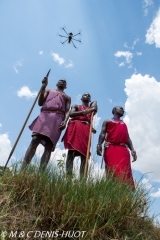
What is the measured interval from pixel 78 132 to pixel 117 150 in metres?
0.76

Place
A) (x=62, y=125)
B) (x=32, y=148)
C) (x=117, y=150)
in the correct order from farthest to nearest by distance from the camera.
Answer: (x=117, y=150)
(x=62, y=125)
(x=32, y=148)

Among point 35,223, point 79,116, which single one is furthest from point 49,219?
point 79,116

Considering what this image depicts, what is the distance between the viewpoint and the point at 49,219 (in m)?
2.93

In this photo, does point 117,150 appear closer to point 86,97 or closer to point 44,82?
point 86,97

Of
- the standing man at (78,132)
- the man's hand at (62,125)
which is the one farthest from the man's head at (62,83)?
the man's hand at (62,125)

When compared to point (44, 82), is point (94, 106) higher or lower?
lower

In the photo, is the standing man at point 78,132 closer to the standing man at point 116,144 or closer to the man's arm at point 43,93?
the standing man at point 116,144

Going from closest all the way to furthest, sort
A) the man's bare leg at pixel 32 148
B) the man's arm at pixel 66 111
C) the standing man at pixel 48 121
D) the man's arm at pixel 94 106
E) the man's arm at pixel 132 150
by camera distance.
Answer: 1. the man's bare leg at pixel 32 148
2. the standing man at pixel 48 121
3. the man's arm at pixel 66 111
4. the man's arm at pixel 94 106
5. the man's arm at pixel 132 150

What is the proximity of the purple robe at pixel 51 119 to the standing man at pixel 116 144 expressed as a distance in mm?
872

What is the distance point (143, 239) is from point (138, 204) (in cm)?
40

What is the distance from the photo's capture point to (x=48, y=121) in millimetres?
4965

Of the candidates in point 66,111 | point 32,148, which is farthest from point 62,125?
point 32,148

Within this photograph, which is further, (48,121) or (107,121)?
(107,121)

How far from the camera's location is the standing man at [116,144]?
5.02m
